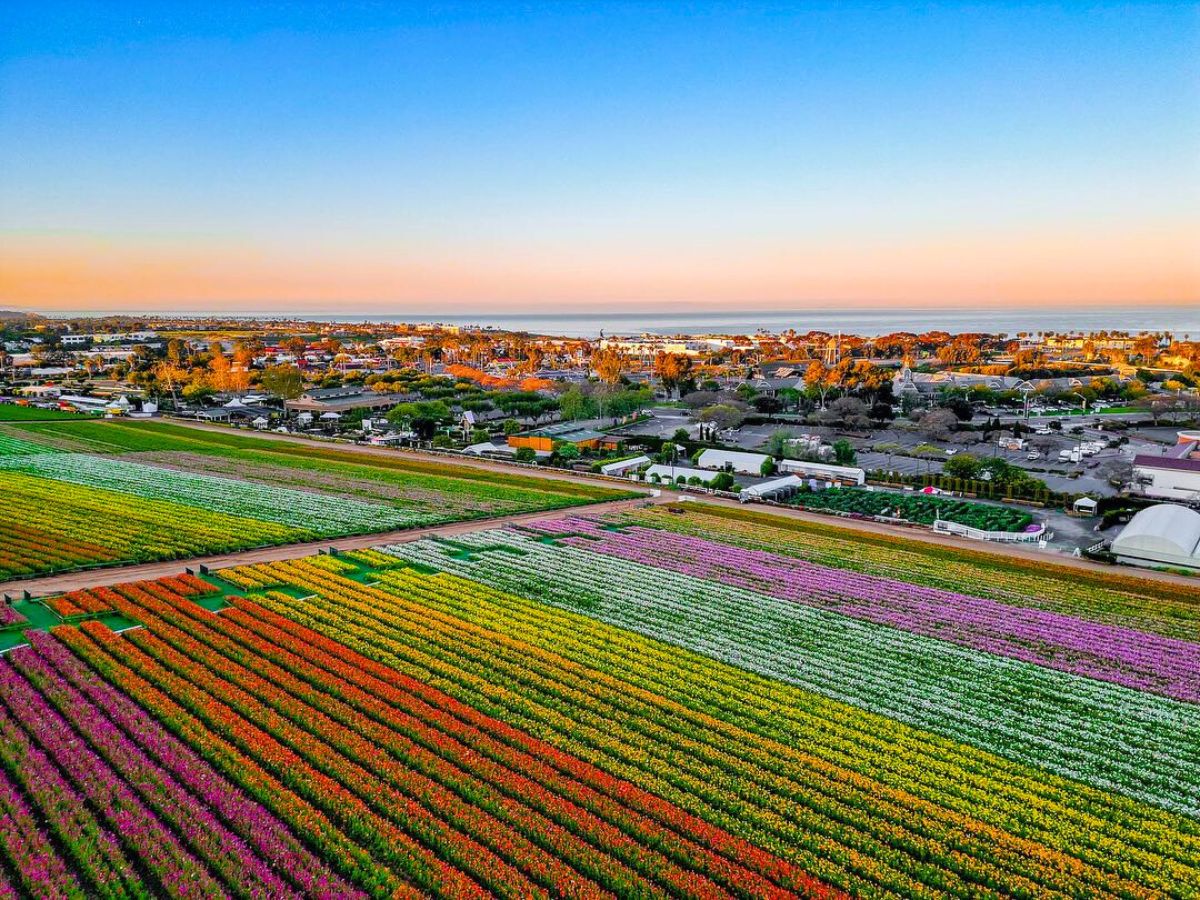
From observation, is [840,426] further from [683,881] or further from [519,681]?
[683,881]

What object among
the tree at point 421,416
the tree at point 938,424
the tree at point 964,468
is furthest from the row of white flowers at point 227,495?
the tree at point 938,424

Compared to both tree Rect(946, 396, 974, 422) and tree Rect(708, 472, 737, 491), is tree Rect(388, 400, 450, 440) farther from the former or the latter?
tree Rect(946, 396, 974, 422)

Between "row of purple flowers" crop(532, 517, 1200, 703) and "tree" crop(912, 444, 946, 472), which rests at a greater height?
"row of purple flowers" crop(532, 517, 1200, 703)

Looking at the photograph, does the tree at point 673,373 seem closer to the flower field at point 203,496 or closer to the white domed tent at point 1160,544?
the flower field at point 203,496

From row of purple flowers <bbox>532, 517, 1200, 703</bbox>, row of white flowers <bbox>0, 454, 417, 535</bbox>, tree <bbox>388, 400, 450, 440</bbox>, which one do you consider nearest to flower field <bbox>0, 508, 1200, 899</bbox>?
row of purple flowers <bbox>532, 517, 1200, 703</bbox>

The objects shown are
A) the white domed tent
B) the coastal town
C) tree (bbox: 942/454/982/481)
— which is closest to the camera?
the white domed tent

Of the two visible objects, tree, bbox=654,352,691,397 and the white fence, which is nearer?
the white fence

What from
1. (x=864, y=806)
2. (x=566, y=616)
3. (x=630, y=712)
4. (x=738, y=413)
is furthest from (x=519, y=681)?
(x=738, y=413)
